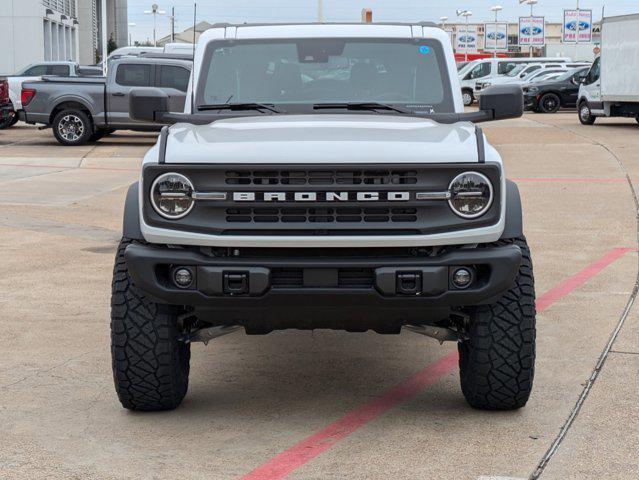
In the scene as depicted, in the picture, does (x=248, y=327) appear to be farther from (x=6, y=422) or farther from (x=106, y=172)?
(x=106, y=172)

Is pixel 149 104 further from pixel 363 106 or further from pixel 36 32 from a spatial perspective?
pixel 36 32

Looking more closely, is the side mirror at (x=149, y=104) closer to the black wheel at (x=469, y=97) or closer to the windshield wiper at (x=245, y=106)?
the windshield wiper at (x=245, y=106)

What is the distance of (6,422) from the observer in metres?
5.41

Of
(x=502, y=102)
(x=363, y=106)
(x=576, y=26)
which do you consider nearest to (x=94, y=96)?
(x=363, y=106)

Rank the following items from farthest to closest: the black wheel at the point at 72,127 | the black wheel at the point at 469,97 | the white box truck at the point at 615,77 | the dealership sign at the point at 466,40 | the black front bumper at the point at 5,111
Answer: the dealership sign at the point at 466,40 → the black wheel at the point at 469,97 → the white box truck at the point at 615,77 → the black front bumper at the point at 5,111 → the black wheel at the point at 72,127

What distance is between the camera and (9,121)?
97.2ft

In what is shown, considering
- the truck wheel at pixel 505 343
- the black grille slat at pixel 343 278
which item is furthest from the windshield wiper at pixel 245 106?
the truck wheel at pixel 505 343

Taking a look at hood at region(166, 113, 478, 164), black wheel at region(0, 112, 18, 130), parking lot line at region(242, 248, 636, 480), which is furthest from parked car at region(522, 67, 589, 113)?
hood at region(166, 113, 478, 164)

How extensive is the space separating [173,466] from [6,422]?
1.06m

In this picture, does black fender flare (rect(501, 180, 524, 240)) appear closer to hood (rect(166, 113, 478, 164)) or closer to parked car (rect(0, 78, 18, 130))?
hood (rect(166, 113, 478, 164))

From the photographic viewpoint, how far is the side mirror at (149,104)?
629 cm

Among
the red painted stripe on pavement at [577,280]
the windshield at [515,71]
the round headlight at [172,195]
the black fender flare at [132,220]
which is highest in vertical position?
the round headlight at [172,195]

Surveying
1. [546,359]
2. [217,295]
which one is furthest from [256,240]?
[546,359]

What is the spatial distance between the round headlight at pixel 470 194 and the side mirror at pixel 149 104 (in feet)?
6.39
